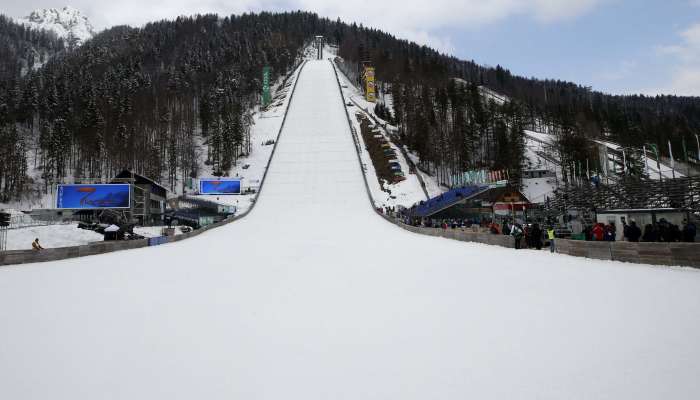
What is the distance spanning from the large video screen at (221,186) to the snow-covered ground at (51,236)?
14361 millimetres

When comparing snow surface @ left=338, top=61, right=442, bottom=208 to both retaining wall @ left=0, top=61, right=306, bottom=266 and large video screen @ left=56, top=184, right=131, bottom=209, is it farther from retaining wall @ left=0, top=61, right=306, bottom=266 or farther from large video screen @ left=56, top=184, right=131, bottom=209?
→ large video screen @ left=56, top=184, right=131, bottom=209

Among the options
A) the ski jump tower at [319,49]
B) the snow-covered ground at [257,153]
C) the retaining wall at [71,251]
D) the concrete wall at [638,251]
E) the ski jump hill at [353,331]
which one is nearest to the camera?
the ski jump hill at [353,331]

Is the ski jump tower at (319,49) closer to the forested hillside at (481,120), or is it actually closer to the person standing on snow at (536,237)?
the forested hillside at (481,120)

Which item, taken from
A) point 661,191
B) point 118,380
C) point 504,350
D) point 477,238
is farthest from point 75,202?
point 661,191

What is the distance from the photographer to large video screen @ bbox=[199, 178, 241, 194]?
118 feet

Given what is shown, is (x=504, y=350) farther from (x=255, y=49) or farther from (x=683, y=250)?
(x=255, y=49)

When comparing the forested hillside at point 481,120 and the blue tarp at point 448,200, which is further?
the forested hillside at point 481,120

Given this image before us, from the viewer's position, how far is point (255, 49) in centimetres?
9762

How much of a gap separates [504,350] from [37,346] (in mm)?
4498

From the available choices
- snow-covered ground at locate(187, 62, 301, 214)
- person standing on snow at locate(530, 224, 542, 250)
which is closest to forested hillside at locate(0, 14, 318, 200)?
snow-covered ground at locate(187, 62, 301, 214)

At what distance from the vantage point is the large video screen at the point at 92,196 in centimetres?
2872

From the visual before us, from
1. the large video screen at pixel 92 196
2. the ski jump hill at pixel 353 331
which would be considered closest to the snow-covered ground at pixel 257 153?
the large video screen at pixel 92 196

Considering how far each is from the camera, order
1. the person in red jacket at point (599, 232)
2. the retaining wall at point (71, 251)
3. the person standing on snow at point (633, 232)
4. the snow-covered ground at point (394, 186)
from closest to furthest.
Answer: the person standing on snow at point (633, 232) < the person in red jacket at point (599, 232) < the retaining wall at point (71, 251) < the snow-covered ground at point (394, 186)

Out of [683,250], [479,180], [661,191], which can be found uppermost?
[479,180]
